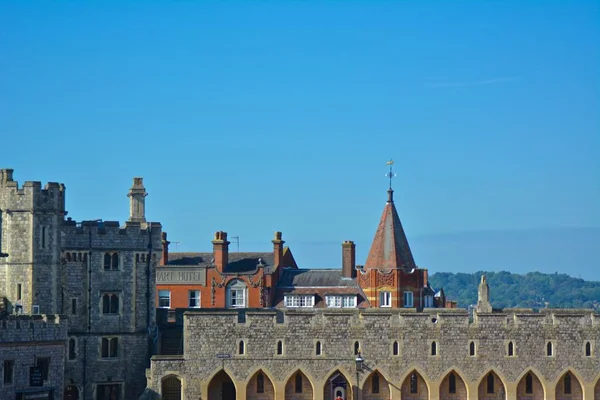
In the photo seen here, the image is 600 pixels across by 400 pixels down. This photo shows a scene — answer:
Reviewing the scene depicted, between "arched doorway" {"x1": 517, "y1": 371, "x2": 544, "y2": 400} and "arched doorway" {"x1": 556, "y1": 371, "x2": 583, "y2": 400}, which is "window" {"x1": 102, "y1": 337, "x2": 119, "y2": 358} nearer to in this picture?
"arched doorway" {"x1": 517, "y1": 371, "x2": 544, "y2": 400}

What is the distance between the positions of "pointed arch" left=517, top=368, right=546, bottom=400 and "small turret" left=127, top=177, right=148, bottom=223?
24981 millimetres

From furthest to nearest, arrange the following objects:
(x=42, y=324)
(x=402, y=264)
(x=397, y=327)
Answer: (x=402, y=264) → (x=397, y=327) → (x=42, y=324)

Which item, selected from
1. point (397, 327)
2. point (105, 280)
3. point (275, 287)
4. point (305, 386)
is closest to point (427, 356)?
point (397, 327)

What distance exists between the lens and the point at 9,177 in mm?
71625

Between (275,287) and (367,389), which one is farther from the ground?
(275,287)

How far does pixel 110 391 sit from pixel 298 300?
2958cm

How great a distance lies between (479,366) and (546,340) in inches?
149

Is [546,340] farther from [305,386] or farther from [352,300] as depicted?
[352,300]

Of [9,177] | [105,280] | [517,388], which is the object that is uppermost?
[9,177]

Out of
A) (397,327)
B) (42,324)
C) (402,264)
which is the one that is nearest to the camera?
(42,324)

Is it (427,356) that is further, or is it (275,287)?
(275,287)

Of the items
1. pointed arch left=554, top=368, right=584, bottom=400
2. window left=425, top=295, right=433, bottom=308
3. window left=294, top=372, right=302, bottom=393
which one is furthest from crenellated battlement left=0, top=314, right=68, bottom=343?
window left=425, top=295, right=433, bottom=308

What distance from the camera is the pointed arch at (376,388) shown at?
72.2 metres

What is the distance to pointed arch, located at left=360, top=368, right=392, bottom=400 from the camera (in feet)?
237
